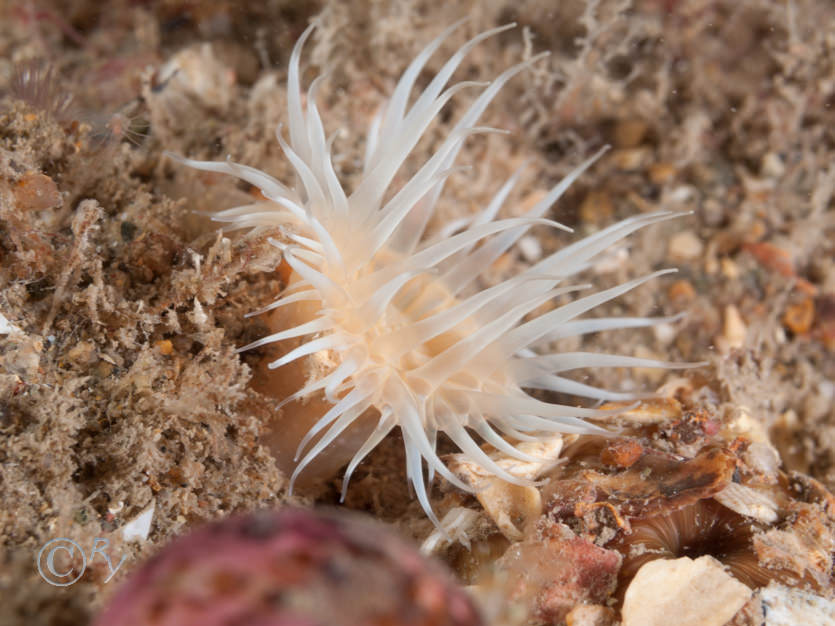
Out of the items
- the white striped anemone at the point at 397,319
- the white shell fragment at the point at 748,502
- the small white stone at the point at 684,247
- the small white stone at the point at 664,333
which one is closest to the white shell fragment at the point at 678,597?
the white shell fragment at the point at 748,502

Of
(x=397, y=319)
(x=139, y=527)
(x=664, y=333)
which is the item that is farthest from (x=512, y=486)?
(x=664, y=333)

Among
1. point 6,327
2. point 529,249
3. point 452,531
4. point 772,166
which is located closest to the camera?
point 6,327

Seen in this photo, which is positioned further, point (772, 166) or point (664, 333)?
point (772, 166)

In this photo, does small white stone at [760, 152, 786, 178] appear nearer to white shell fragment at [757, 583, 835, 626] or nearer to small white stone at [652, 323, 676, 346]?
small white stone at [652, 323, 676, 346]

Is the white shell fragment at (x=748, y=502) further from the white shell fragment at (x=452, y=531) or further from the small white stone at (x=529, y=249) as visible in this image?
the small white stone at (x=529, y=249)

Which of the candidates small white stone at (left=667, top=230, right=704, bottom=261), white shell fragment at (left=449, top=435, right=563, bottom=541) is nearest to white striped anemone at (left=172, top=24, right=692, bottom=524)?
white shell fragment at (left=449, top=435, right=563, bottom=541)

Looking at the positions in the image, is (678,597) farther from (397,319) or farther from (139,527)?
(139,527)
